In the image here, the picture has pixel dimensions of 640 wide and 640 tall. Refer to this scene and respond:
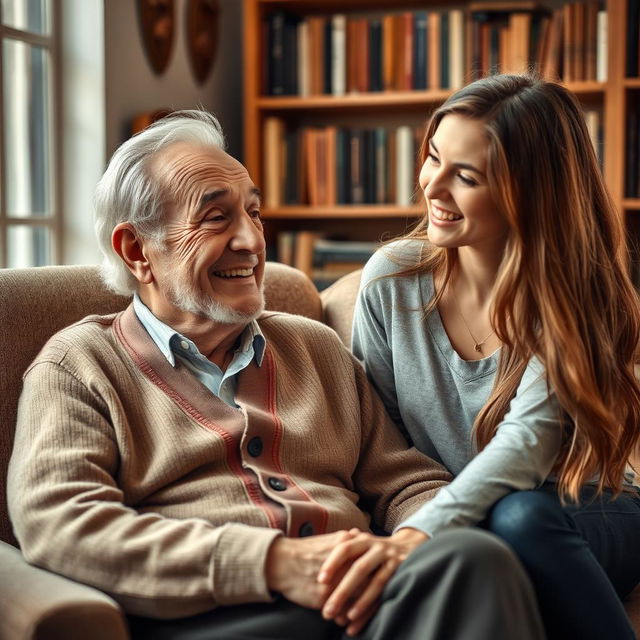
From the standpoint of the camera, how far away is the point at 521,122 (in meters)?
1.50

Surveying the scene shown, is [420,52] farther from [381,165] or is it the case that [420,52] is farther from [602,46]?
[602,46]

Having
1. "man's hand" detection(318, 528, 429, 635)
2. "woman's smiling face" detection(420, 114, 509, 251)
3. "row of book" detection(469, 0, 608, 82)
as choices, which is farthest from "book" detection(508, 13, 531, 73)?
"man's hand" detection(318, 528, 429, 635)

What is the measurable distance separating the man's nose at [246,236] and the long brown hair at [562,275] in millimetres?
350

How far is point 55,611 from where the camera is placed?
1.20 m

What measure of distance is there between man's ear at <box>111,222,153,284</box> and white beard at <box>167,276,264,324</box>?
0.24 ft

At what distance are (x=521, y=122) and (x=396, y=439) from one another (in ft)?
1.93

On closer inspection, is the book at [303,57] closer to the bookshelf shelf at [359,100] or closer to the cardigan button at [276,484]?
the bookshelf shelf at [359,100]

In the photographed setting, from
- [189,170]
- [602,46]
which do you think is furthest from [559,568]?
[602,46]

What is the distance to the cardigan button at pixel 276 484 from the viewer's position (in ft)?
4.90

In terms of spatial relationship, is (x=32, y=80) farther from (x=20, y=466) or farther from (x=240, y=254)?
(x=20, y=466)

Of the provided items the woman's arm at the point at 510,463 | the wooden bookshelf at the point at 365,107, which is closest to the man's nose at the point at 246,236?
the woman's arm at the point at 510,463

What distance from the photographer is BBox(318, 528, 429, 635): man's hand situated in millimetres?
1302

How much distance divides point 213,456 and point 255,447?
2.8 inches

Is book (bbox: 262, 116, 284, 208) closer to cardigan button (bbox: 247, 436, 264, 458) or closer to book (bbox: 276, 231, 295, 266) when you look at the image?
book (bbox: 276, 231, 295, 266)
